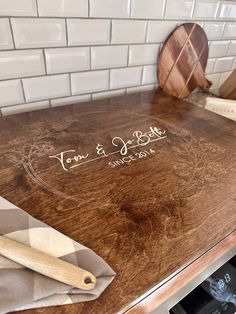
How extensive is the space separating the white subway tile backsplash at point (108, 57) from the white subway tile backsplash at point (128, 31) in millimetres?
25

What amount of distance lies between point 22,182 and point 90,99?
474 millimetres

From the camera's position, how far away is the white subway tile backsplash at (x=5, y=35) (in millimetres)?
599

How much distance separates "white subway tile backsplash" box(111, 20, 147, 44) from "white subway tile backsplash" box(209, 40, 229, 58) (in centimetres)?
44

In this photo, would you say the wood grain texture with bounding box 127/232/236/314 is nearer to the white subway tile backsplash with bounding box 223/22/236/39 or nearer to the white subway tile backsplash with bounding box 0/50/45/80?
the white subway tile backsplash with bounding box 0/50/45/80

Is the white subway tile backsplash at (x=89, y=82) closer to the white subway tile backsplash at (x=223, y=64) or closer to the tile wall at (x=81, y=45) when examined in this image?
the tile wall at (x=81, y=45)

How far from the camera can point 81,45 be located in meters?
0.73

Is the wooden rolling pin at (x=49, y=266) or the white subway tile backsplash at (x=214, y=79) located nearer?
the wooden rolling pin at (x=49, y=266)

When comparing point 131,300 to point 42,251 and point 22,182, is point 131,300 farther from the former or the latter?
point 22,182

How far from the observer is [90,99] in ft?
2.81

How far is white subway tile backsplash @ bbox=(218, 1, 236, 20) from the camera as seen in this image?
102 cm

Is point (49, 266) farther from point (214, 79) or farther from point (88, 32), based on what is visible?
point (214, 79)

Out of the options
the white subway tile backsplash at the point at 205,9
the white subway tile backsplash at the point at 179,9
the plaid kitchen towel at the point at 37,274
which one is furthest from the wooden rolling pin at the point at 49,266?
the white subway tile backsplash at the point at 205,9

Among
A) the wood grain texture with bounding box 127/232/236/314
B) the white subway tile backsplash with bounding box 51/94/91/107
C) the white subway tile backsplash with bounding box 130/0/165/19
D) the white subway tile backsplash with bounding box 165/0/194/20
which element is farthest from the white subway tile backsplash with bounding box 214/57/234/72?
the wood grain texture with bounding box 127/232/236/314

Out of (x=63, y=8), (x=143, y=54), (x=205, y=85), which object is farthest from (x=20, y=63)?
(x=205, y=85)
